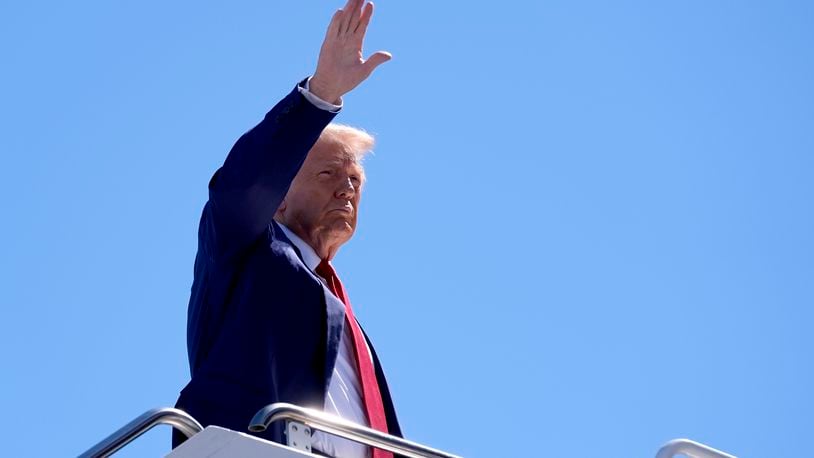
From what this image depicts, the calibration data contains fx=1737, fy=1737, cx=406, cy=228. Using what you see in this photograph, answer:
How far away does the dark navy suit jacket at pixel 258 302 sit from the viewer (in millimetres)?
5895

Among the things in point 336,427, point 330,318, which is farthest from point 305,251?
point 336,427

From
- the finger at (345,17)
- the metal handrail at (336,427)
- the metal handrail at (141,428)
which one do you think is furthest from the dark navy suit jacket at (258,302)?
the metal handrail at (141,428)

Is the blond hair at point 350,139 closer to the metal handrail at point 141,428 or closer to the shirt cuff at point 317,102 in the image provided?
the shirt cuff at point 317,102

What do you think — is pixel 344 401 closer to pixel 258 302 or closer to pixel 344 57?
pixel 258 302

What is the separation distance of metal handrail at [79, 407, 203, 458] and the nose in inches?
78.8

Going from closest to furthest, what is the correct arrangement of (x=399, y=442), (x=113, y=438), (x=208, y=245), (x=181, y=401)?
(x=113, y=438) → (x=399, y=442) → (x=181, y=401) → (x=208, y=245)

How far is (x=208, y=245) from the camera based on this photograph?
6.32 meters

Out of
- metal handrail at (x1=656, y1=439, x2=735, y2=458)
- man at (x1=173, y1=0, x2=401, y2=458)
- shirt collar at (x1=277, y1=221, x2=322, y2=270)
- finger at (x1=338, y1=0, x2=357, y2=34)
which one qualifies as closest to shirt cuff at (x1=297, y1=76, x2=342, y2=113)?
man at (x1=173, y1=0, x2=401, y2=458)

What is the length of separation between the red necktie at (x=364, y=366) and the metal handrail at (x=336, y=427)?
2.20 ft

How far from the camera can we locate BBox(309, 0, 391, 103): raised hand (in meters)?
6.15

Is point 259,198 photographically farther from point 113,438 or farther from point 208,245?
point 113,438

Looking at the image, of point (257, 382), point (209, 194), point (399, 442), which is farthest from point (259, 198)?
point (399, 442)

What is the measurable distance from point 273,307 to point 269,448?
46.7 inches

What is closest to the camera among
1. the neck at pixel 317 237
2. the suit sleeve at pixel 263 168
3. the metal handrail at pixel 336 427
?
the metal handrail at pixel 336 427
